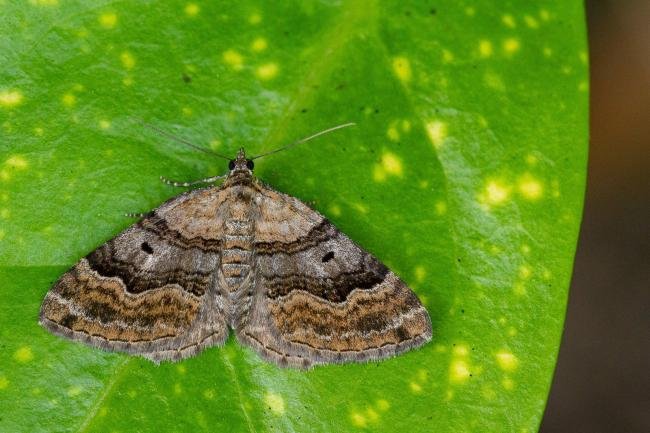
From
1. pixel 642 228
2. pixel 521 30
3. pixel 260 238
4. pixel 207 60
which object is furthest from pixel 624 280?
pixel 207 60

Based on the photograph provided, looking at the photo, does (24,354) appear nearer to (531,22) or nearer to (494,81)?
(494,81)

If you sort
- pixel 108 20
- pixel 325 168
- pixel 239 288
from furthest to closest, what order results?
pixel 239 288, pixel 325 168, pixel 108 20

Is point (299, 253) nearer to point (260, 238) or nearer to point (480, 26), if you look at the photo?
point (260, 238)

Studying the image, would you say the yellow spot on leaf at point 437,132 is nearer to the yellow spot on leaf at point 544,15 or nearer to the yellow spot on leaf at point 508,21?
the yellow spot on leaf at point 508,21

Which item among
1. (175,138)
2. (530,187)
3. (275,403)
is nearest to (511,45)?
(530,187)

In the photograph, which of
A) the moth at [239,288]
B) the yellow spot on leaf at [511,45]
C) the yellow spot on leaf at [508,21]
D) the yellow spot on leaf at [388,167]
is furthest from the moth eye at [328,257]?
the yellow spot on leaf at [508,21]

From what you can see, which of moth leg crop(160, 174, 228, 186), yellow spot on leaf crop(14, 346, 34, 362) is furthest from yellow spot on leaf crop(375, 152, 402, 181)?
yellow spot on leaf crop(14, 346, 34, 362)

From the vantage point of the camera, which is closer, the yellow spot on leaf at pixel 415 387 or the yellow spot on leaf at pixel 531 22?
the yellow spot on leaf at pixel 415 387
